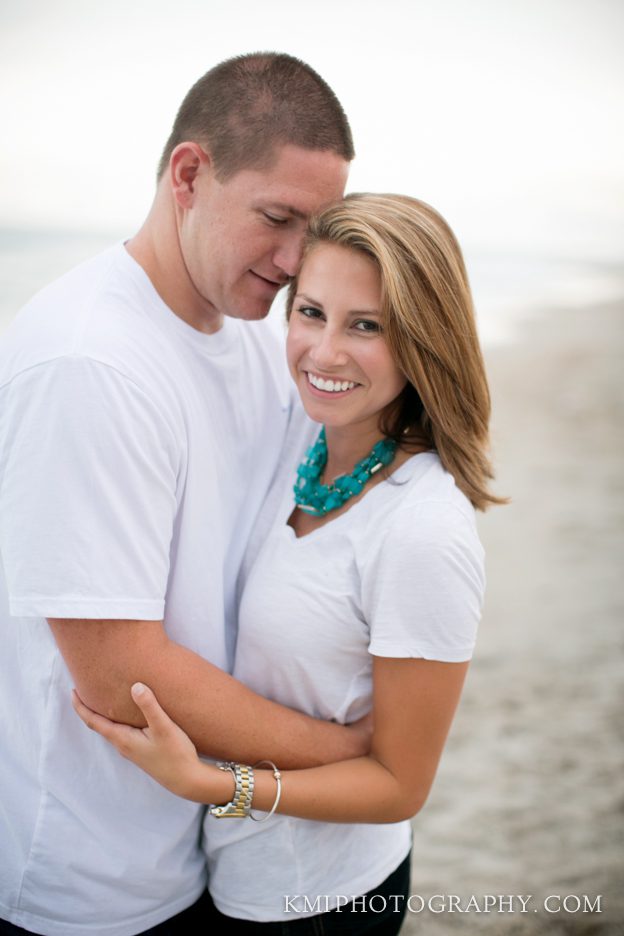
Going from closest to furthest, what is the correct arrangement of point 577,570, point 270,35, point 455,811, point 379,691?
point 379,691 < point 455,811 < point 577,570 < point 270,35

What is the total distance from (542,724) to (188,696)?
10.5 ft

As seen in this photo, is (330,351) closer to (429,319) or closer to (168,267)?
(429,319)

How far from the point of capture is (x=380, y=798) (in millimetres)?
1962

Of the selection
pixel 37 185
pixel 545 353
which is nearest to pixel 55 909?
pixel 545 353

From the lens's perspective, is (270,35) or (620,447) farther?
(270,35)

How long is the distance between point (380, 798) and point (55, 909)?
0.73 meters

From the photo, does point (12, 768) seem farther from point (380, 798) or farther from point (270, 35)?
point (270, 35)

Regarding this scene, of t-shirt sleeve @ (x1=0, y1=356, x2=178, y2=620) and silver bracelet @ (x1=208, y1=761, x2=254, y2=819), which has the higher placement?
t-shirt sleeve @ (x1=0, y1=356, x2=178, y2=620)

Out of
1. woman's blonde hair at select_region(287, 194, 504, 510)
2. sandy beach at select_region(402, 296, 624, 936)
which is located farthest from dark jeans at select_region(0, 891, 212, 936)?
sandy beach at select_region(402, 296, 624, 936)

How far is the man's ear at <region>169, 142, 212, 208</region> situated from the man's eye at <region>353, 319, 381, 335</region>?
0.49 m

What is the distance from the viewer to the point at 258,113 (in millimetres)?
2104

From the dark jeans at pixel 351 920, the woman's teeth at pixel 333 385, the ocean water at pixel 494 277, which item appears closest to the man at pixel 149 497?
the dark jeans at pixel 351 920

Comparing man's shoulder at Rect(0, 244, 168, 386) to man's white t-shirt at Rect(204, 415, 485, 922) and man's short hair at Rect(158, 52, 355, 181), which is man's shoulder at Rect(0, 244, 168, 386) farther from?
man's white t-shirt at Rect(204, 415, 485, 922)

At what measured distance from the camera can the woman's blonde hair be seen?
2021 mm
